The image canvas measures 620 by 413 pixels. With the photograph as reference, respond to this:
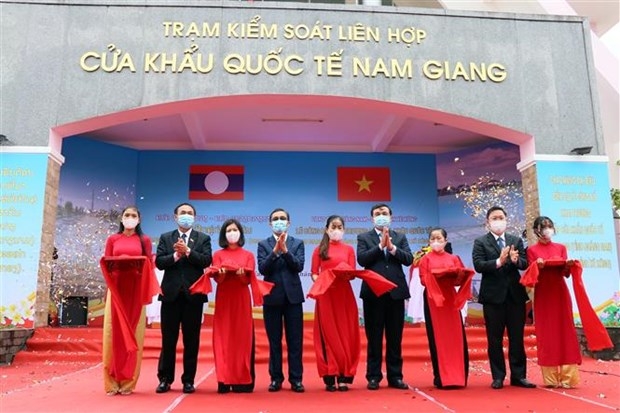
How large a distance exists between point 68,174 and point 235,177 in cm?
285

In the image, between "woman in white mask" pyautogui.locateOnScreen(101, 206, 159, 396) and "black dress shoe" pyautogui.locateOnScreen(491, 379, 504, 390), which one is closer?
"woman in white mask" pyautogui.locateOnScreen(101, 206, 159, 396)

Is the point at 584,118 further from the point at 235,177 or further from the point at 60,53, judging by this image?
the point at 60,53

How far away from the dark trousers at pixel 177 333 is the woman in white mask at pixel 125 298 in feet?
0.60

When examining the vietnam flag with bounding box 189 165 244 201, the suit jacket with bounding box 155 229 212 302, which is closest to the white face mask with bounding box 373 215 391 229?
the suit jacket with bounding box 155 229 212 302

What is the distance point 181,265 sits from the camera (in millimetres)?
3691

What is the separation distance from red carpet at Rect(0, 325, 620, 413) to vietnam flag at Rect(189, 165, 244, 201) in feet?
13.5

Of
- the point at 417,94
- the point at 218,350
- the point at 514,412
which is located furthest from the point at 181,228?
the point at 417,94

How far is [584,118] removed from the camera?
6.94 meters

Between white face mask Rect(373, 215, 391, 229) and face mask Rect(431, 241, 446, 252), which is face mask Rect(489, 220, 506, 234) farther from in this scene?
white face mask Rect(373, 215, 391, 229)

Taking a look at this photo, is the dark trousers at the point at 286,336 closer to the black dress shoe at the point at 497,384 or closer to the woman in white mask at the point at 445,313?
the woman in white mask at the point at 445,313

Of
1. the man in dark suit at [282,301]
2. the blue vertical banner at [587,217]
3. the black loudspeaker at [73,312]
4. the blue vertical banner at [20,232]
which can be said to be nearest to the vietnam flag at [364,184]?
the blue vertical banner at [587,217]

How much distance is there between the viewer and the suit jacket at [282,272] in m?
3.75

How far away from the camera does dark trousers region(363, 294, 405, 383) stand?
3773mm

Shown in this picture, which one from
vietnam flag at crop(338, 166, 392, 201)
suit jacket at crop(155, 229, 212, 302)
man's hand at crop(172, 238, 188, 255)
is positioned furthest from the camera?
vietnam flag at crop(338, 166, 392, 201)
